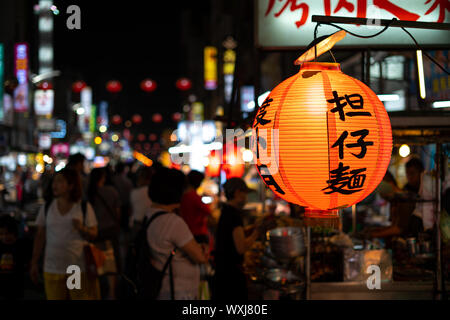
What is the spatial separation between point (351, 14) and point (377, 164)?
2386 millimetres

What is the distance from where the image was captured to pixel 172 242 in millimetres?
5035

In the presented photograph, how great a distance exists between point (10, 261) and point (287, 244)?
3.48 m

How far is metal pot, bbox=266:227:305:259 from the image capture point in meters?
6.88

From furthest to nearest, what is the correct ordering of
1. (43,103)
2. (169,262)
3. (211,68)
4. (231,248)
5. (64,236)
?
(211,68)
(43,103)
(231,248)
(64,236)
(169,262)

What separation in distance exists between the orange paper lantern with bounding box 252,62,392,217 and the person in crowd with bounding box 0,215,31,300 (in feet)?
12.8

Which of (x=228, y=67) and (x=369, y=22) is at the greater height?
(x=228, y=67)

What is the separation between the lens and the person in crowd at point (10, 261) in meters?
6.68

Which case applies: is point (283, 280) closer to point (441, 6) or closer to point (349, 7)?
point (349, 7)

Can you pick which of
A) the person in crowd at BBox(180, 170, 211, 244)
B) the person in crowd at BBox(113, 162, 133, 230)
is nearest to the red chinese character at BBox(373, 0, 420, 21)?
the person in crowd at BBox(180, 170, 211, 244)

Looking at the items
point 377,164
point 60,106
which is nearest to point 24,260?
point 377,164

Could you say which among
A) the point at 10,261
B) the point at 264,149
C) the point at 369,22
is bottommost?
the point at 10,261

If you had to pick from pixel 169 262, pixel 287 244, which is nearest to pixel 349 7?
pixel 287 244

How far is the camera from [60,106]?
59156mm

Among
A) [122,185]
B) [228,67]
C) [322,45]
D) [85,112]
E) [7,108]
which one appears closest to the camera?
[322,45]
